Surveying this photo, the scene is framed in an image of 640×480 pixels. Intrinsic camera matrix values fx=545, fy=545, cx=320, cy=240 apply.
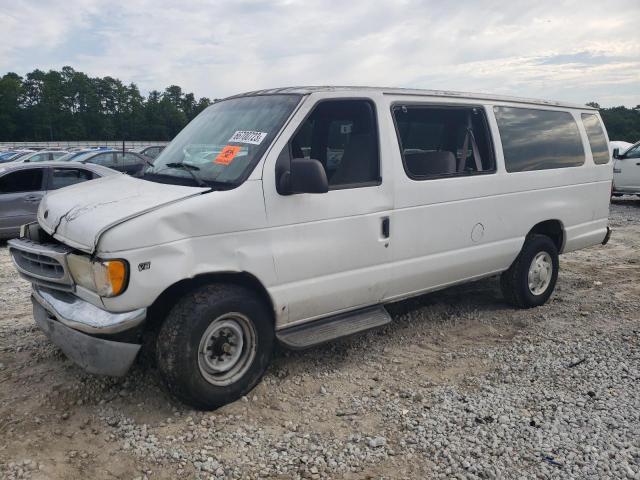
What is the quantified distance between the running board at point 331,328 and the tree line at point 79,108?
70323 millimetres

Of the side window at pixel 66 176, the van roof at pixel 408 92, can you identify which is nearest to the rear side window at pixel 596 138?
the van roof at pixel 408 92

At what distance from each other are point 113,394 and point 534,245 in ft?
13.4

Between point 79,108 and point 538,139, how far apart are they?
95329 mm

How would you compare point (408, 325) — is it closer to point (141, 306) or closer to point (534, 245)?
point (534, 245)

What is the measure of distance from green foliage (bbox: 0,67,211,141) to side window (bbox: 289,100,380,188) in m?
71.6

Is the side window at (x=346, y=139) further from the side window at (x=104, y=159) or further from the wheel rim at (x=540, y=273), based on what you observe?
the side window at (x=104, y=159)

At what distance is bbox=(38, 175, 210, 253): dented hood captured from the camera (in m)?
3.17

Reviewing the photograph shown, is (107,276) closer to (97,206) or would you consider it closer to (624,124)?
(97,206)

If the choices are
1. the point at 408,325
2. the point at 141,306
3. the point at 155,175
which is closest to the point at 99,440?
the point at 141,306

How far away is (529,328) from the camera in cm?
508

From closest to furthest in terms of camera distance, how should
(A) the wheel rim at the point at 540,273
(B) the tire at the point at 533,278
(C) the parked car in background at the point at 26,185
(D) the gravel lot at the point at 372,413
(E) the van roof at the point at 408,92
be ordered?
(D) the gravel lot at the point at 372,413 < (E) the van roof at the point at 408,92 < (B) the tire at the point at 533,278 < (A) the wheel rim at the point at 540,273 < (C) the parked car in background at the point at 26,185

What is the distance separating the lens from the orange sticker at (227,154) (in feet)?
12.1

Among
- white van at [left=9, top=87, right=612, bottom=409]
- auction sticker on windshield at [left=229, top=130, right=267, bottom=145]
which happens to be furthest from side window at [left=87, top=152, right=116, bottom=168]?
auction sticker on windshield at [left=229, top=130, right=267, bottom=145]

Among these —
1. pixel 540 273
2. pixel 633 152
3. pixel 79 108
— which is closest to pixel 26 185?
pixel 540 273
